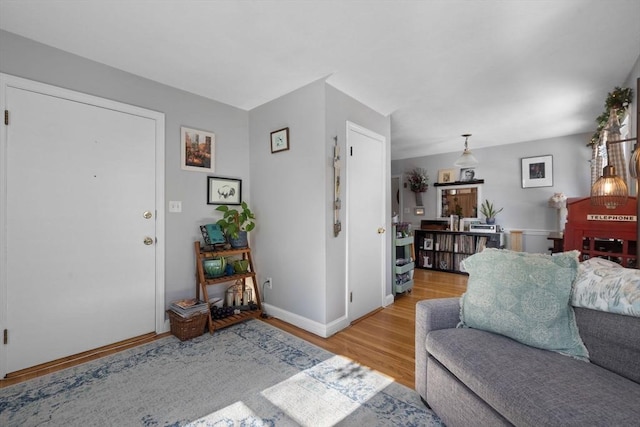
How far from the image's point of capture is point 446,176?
220 inches

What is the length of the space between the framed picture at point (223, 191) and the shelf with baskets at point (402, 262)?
6.66ft

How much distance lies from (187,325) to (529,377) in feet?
7.84

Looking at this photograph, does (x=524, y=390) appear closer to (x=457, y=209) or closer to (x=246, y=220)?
(x=246, y=220)

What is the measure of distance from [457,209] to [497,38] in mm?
3919

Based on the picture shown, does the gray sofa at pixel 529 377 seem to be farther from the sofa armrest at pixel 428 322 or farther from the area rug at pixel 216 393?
the area rug at pixel 216 393

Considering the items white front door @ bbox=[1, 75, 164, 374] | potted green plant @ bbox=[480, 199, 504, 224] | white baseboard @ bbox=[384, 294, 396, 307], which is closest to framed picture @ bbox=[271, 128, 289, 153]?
white front door @ bbox=[1, 75, 164, 374]

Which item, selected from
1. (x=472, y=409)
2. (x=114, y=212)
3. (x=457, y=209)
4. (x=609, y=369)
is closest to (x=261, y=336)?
(x=114, y=212)

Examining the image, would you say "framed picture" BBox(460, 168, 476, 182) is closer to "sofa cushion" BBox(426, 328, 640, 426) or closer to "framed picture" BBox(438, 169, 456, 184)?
"framed picture" BBox(438, 169, 456, 184)

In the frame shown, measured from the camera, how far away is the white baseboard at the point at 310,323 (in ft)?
8.45

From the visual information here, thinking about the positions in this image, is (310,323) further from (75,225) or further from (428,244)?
(428,244)

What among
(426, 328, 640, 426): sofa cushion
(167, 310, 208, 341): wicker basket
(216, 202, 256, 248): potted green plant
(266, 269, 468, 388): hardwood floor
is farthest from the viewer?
(216, 202, 256, 248): potted green plant

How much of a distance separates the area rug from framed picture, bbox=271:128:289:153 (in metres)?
1.89

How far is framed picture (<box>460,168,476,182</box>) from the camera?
17.4 feet

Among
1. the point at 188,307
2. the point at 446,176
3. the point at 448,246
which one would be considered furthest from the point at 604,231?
the point at 188,307
